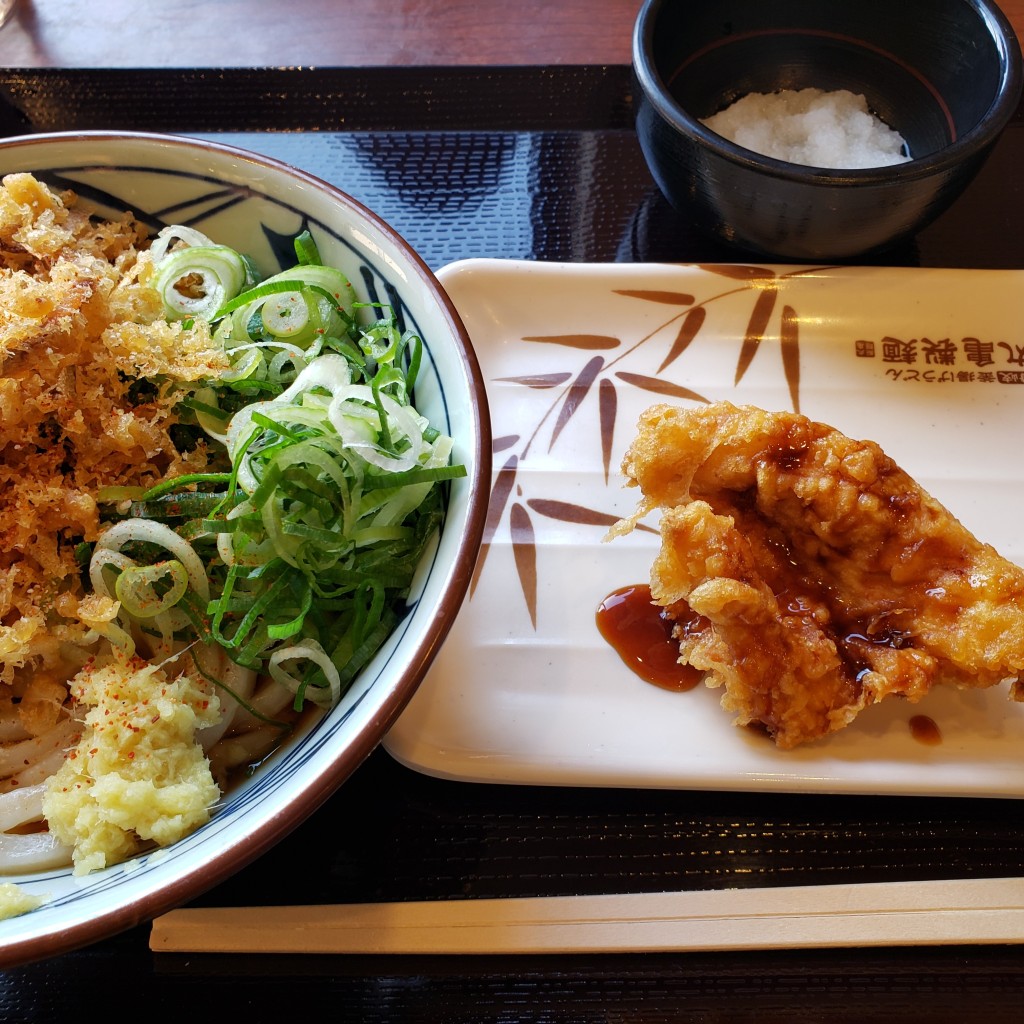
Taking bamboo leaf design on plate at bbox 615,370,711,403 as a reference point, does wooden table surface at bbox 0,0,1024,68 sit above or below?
above

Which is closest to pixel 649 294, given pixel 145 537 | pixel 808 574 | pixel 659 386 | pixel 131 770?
pixel 659 386

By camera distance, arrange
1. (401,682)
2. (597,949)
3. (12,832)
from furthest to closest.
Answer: (597,949)
(12,832)
(401,682)

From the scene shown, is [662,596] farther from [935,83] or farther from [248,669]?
[935,83]

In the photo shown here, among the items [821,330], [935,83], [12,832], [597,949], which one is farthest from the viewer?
[935,83]

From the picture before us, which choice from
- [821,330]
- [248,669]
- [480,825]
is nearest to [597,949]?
[480,825]

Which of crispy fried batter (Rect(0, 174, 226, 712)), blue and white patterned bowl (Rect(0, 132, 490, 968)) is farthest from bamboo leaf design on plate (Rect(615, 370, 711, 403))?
crispy fried batter (Rect(0, 174, 226, 712))

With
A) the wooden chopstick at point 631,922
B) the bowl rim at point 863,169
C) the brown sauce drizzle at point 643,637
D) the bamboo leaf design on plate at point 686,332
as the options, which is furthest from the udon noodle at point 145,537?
the bowl rim at point 863,169

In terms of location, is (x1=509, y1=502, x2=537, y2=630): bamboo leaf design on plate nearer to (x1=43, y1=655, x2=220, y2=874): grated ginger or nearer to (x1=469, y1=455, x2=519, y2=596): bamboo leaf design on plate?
(x1=469, y1=455, x2=519, y2=596): bamboo leaf design on plate
